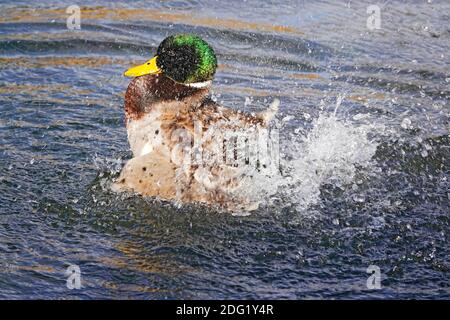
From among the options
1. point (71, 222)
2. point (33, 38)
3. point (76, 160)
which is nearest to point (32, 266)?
point (71, 222)

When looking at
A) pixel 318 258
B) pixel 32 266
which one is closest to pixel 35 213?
pixel 32 266

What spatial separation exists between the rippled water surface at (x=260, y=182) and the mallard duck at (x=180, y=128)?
13 cm

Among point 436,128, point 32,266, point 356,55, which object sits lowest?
point 32,266

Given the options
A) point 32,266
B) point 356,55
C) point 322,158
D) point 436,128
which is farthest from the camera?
point 356,55

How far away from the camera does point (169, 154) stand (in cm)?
572

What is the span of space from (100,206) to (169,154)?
1.87 feet

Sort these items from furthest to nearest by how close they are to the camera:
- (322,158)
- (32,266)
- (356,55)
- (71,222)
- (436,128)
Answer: (356,55), (436,128), (322,158), (71,222), (32,266)

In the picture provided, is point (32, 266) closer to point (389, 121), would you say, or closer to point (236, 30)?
point (389, 121)

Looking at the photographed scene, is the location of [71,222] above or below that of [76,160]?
below

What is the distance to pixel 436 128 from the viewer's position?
724 centimetres

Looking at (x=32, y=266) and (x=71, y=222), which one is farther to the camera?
(x=71, y=222)
